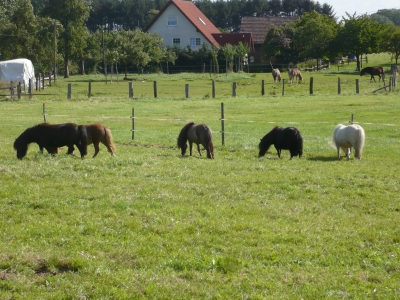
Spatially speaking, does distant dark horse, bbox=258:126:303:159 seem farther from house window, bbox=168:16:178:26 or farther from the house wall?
house window, bbox=168:16:178:26

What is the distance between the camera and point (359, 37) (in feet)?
224

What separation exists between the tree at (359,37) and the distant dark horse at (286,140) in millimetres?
54294

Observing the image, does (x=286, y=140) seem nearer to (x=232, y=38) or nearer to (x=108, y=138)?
(x=108, y=138)

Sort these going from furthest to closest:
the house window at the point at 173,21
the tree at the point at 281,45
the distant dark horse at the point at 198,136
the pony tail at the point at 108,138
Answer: the house window at the point at 173,21 < the tree at the point at 281,45 < the distant dark horse at the point at 198,136 < the pony tail at the point at 108,138

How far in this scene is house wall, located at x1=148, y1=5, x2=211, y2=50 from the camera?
8519cm

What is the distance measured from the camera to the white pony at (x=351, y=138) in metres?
16.4

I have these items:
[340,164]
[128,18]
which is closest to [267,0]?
[128,18]

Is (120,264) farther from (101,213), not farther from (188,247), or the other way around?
(101,213)

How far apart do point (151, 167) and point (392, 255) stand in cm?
708

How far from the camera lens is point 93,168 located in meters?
13.0

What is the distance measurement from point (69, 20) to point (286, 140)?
64.2 meters

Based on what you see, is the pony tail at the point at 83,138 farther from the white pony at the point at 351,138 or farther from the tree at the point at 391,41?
the tree at the point at 391,41

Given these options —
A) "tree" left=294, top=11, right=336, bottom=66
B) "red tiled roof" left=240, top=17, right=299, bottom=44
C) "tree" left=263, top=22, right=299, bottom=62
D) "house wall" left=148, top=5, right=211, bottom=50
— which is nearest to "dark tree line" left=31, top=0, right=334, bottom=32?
"red tiled roof" left=240, top=17, right=299, bottom=44

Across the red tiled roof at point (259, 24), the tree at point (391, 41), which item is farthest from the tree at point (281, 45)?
the red tiled roof at point (259, 24)
